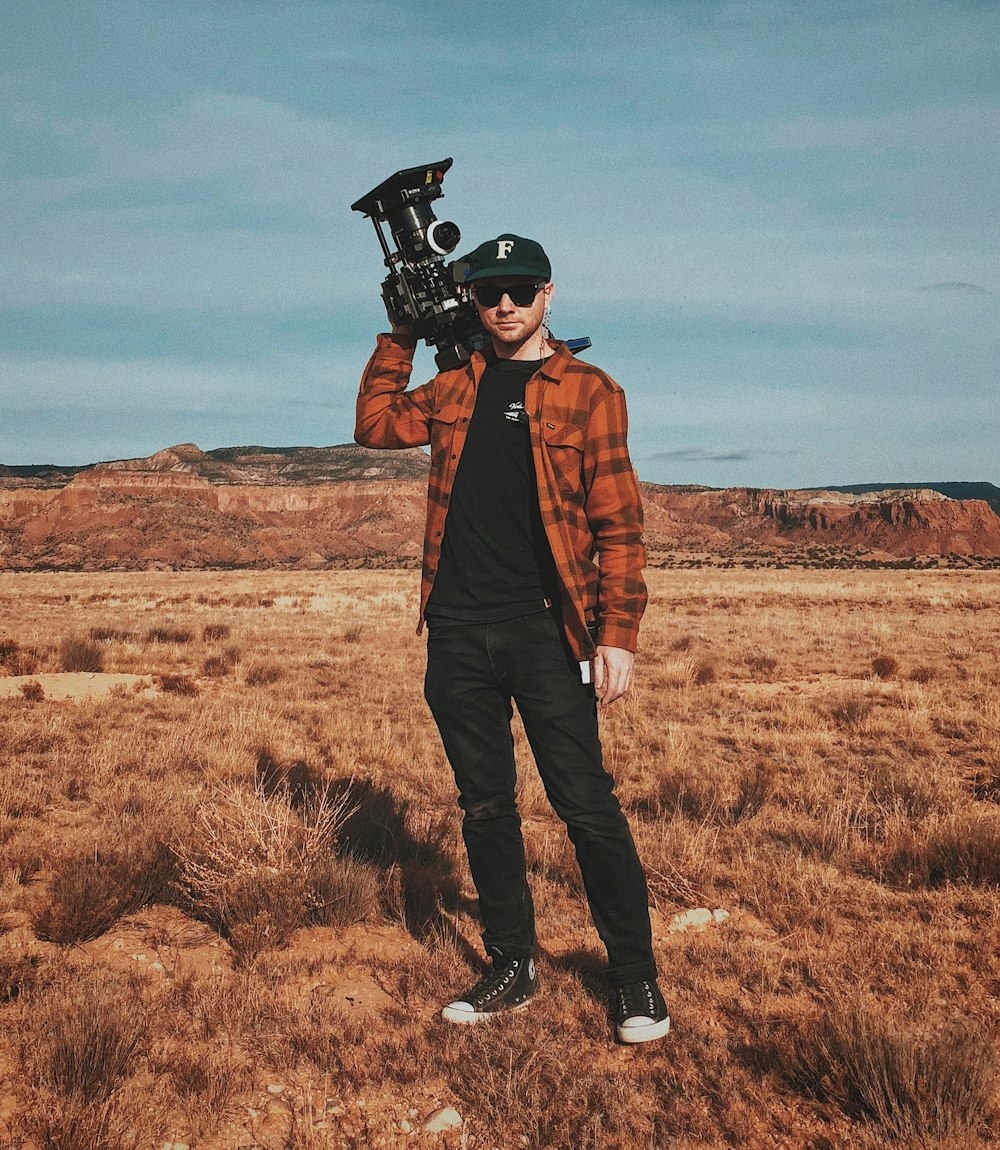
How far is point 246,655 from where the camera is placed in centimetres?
1378

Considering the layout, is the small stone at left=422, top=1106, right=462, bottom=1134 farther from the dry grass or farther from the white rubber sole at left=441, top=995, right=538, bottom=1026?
the white rubber sole at left=441, top=995, right=538, bottom=1026

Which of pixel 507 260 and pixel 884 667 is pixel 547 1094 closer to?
pixel 507 260

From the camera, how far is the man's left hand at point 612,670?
2781mm

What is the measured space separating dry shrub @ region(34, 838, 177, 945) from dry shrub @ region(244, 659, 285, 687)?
7.02 metres

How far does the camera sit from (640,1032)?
107 inches

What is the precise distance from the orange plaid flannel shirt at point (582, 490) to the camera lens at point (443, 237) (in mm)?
479

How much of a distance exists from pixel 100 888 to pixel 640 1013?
2.22m

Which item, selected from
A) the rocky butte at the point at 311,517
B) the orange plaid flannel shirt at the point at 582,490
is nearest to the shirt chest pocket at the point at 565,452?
the orange plaid flannel shirt at the point at 582,490

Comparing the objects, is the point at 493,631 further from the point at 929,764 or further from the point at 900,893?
the point at 929,764

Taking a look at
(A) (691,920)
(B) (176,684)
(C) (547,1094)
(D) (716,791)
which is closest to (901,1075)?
(C) (547,1094)

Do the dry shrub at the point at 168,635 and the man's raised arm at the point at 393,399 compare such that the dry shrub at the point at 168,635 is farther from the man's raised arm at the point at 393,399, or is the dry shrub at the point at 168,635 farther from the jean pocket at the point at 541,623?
the jean pocket at the point at 541,623

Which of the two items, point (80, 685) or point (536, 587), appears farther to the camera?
point (80, 685)

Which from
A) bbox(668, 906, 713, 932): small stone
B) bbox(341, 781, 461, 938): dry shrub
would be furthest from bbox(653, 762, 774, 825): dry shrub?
bbox(341, 781, 461, 938): dry shrub

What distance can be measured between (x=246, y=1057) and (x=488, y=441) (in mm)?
2009
